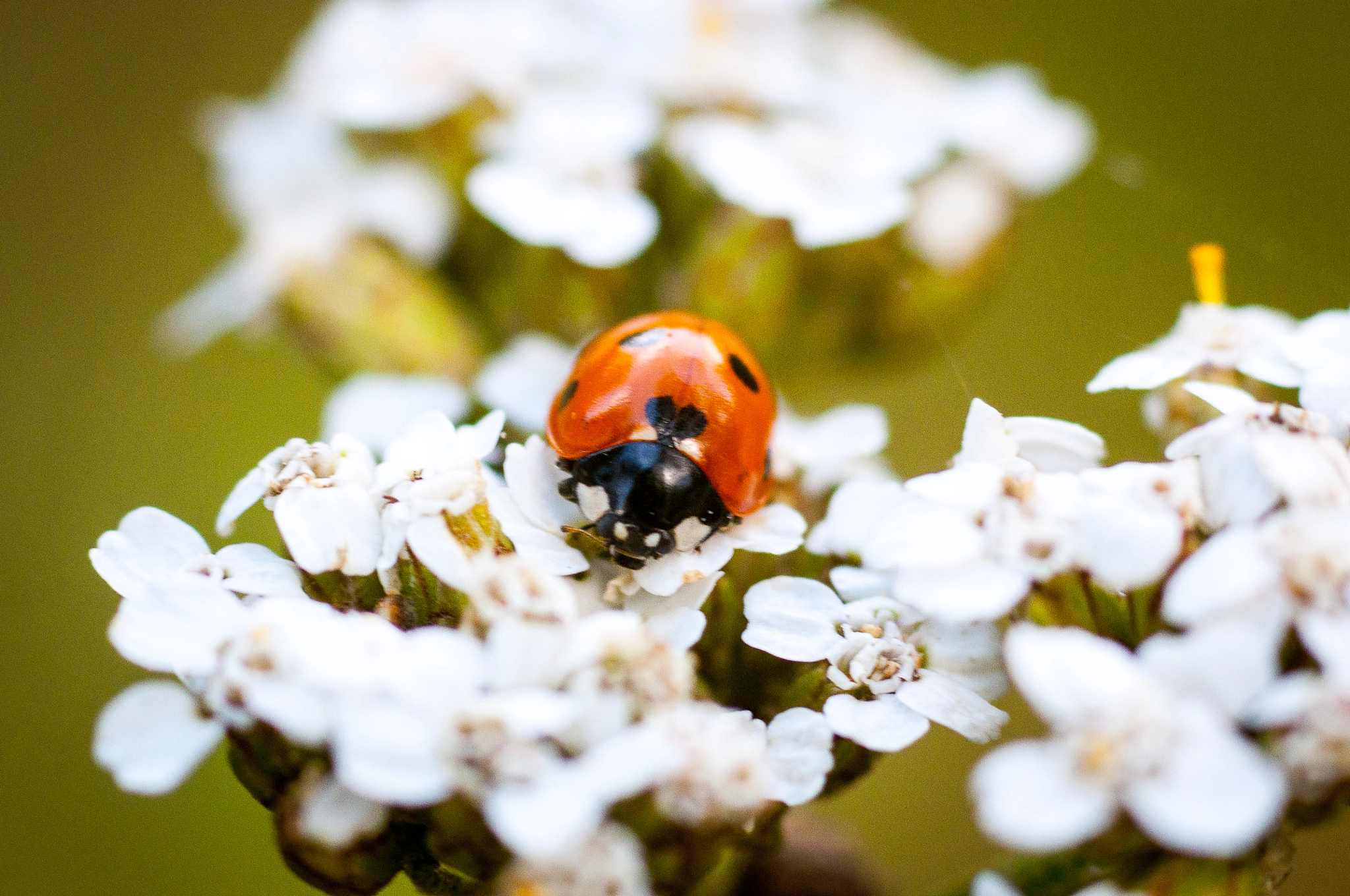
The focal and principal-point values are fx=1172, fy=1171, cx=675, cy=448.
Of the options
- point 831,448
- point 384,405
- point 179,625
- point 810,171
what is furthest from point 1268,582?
point 384,405

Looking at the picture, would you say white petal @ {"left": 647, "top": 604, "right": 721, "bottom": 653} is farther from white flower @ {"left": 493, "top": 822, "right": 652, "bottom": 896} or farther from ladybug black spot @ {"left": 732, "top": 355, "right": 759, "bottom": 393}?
ladybug black spot @ {"left": 732, "top": 355, "right": 759, "bottom": 393}

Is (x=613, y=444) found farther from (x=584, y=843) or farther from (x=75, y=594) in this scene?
(x=75, y=594)

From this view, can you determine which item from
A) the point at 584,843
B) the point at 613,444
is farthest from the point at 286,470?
the point at 584,843

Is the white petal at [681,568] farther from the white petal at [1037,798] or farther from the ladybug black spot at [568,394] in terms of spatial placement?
the white petal at [1037,798]

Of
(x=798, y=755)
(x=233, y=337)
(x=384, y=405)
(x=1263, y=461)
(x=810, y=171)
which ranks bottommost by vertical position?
(x=233, y=337)

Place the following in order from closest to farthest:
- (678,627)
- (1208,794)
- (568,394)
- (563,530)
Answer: (1208,794), (678,627), (563,530), (568,394)

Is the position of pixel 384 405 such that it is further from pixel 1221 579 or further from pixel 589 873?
pixel 1221 579

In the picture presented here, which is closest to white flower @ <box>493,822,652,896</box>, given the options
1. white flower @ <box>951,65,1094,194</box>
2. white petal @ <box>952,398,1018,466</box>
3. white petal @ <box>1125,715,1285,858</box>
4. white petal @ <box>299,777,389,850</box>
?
white petal @ <box>299,777,389,850</box>
